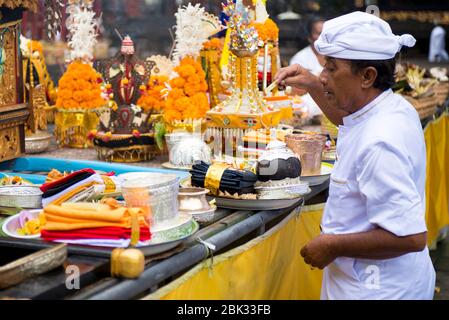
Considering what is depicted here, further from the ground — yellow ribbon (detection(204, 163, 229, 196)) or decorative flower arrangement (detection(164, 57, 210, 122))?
decorative flower arrangement (detection(164, 57, 210, 122))

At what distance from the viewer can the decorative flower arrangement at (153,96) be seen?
3.24 metres

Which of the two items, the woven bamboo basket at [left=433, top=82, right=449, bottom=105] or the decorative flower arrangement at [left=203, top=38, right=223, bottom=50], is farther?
the woven bamboo basket at [left=433, top=82, right=449, bottom=105]

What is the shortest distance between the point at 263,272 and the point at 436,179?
2730mm

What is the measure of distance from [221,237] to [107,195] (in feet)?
1.49

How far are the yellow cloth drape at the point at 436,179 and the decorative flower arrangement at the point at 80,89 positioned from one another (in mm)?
2141

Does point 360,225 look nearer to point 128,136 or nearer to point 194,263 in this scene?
point 194,263

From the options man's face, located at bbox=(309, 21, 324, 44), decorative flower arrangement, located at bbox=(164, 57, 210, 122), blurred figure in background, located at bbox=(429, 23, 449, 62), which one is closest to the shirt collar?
decorative flower arrangement, located at bbox=(164, 57, 210, 122)

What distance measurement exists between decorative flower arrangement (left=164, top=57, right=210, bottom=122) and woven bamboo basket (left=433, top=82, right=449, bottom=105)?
2.64 meters

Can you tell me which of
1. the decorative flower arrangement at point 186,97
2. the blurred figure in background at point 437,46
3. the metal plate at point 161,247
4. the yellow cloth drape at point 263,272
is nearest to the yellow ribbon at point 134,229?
the metal plate at point 161,247

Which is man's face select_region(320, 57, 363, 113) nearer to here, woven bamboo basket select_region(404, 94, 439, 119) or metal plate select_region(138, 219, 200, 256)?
metal plate select_region(138, 219, 200, 256)

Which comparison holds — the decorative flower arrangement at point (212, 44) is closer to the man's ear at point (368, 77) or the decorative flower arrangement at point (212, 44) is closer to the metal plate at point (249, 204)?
the metal plate at point (249, 204)

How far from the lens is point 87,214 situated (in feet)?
5.43

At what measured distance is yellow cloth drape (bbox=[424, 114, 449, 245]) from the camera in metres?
4.43
